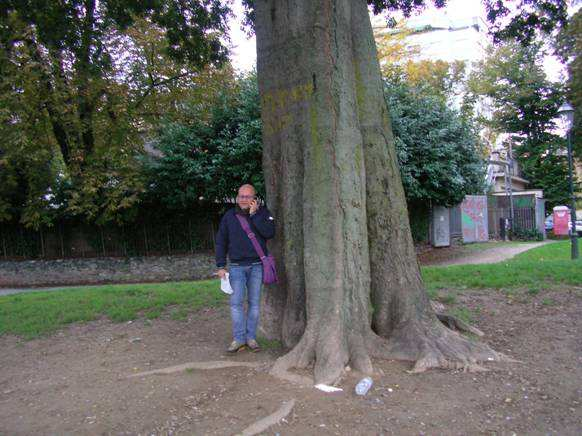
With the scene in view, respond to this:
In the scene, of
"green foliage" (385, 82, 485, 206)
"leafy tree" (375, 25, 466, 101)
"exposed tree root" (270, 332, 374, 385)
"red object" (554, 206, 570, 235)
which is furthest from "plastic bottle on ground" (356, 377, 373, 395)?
"red object" (554, 206, 570, 235)

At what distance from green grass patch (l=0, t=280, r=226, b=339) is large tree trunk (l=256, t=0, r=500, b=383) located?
2.77 m

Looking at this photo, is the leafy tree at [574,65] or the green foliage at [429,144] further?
the leafy tree at [574,65]

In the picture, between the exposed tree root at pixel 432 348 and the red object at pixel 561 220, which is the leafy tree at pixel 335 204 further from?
the red object at pixel 561 220

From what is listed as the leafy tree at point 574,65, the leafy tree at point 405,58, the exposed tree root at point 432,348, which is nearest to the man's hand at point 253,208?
the exposed tree root at point 432,348

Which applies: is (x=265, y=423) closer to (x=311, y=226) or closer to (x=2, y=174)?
(x=311, y=226)

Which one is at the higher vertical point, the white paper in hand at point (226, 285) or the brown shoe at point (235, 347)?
the white paper in hand at point (226, 285)

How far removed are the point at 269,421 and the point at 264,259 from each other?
185 cm

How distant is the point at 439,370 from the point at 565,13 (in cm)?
776

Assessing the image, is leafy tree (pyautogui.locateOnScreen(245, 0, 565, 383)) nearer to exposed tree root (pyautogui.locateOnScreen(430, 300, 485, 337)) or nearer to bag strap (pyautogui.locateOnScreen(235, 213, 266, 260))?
bag strap (pyautogui.locateOnScreen(235, 213, 266, 260))

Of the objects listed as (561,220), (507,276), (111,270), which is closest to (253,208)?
(507,276)

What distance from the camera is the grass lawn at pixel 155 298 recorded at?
283 inches

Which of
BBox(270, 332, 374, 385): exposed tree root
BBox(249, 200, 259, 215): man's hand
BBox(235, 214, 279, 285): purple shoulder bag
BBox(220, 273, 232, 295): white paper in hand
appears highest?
BBox(249, 200, 259, 215): man's hand

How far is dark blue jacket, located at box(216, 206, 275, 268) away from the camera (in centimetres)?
506

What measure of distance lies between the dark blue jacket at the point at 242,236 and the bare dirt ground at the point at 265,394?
39.3 inches
